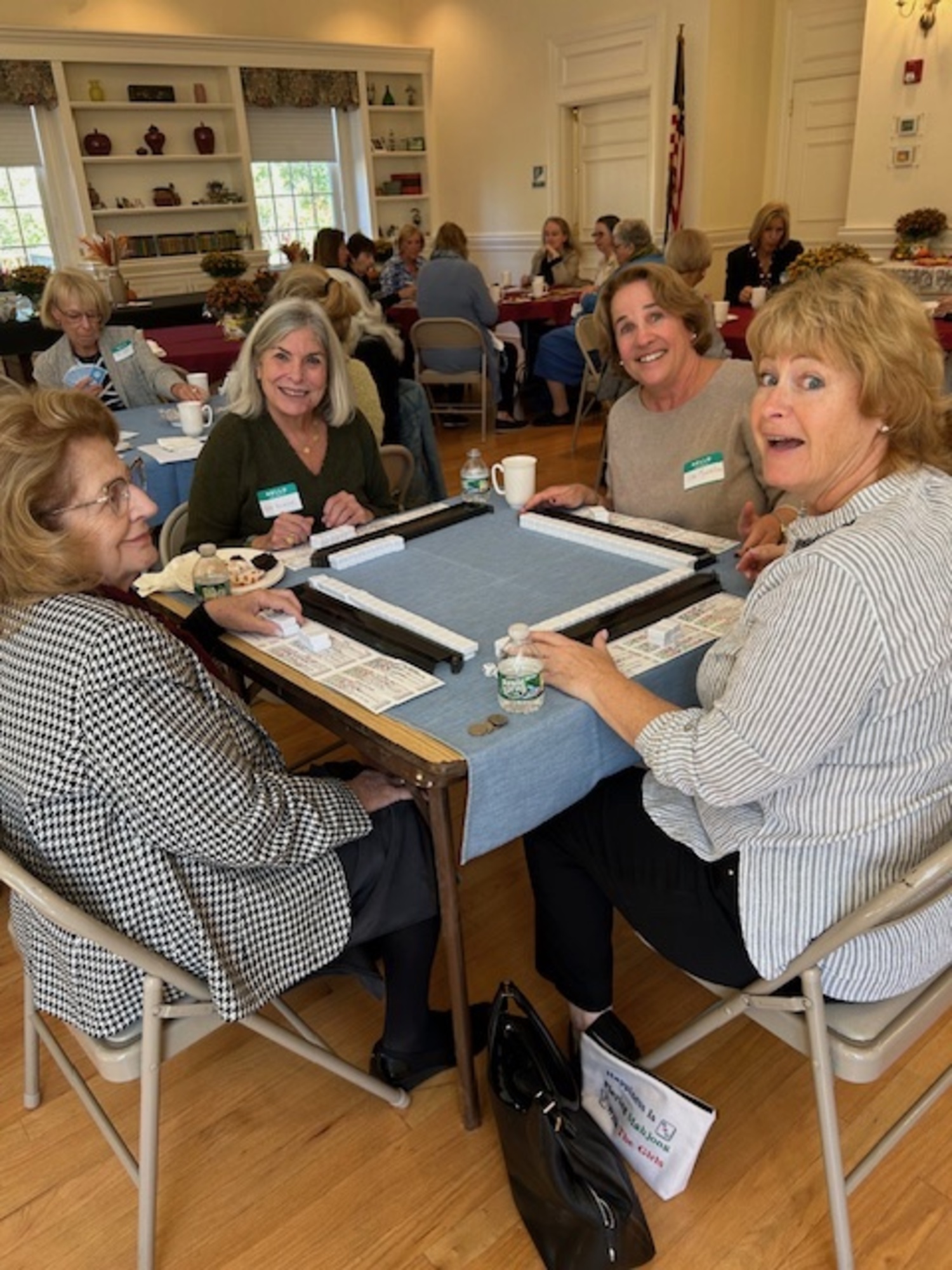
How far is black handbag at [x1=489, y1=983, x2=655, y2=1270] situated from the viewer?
4.29ft

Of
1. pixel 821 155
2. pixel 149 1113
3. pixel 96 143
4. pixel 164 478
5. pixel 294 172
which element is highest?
pixel 96 143

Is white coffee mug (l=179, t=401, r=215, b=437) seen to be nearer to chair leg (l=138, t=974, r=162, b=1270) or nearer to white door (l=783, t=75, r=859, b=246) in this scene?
chair leg (l=138, t=974, r=162, b=1270)

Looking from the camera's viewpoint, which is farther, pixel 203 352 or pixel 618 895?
pixel 203 352

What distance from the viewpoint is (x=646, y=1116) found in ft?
4.59

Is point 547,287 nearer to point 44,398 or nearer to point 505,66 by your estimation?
point 505,66

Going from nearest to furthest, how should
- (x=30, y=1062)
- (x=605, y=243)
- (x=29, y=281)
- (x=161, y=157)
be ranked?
(x=30, y=1062) → (x=29, y=281) → (x=605, y=243) → (x=161, y=157)

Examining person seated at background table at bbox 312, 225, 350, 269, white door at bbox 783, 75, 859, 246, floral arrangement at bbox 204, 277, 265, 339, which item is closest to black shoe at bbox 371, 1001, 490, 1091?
floral arrangement at bbox 204, 277, 265, 339

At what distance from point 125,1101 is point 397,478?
1.87 m

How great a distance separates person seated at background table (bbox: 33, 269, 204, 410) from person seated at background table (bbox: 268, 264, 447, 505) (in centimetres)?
54

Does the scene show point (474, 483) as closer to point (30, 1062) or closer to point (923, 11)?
point (30, 1062)

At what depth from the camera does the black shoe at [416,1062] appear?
167 centimetres

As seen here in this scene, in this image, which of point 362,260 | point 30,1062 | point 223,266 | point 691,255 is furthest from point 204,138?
point 30,1062

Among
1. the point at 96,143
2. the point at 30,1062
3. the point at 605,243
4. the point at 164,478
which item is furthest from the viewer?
the point at 96,143

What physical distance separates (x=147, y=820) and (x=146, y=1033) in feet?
0.98
